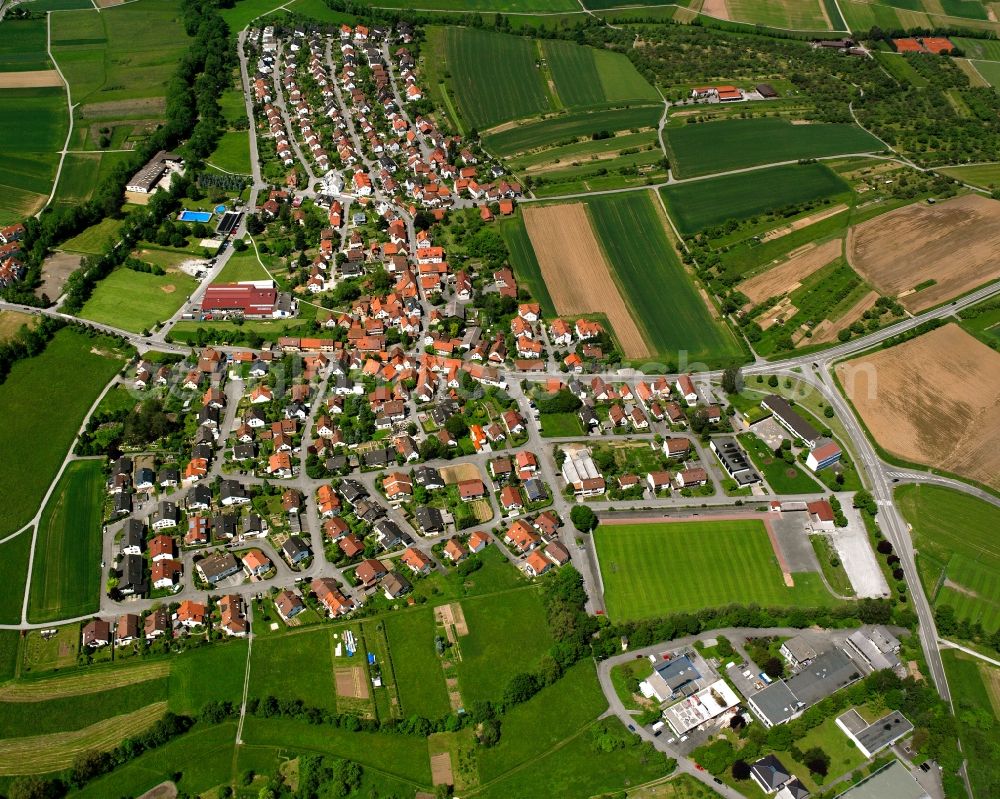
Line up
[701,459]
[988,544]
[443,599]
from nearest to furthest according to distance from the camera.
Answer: [443,599]
[988,544]
[701,459]

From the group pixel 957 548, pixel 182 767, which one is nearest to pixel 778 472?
pixel 957 548

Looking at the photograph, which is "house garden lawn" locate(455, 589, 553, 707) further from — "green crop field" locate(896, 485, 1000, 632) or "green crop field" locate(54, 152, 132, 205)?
"green crop field" locate(54, 152, 132, 205)

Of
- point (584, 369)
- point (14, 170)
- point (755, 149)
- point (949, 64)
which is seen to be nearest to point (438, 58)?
point (755, 149)

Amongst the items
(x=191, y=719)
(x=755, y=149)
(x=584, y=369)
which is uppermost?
(x=755, y=149)

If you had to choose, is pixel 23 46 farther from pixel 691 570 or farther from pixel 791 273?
pixel 691 570

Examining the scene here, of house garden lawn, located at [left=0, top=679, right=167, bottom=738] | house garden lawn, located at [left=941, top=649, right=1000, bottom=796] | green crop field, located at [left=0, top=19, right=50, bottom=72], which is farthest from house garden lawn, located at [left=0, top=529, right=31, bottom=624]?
green crop field, located at [left=0, top=19, right=50, bottom=72]

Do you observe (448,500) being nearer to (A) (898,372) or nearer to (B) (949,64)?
(A) (898,372)

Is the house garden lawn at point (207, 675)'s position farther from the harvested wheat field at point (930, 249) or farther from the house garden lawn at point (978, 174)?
the house garden lawn at point (978, 174)
